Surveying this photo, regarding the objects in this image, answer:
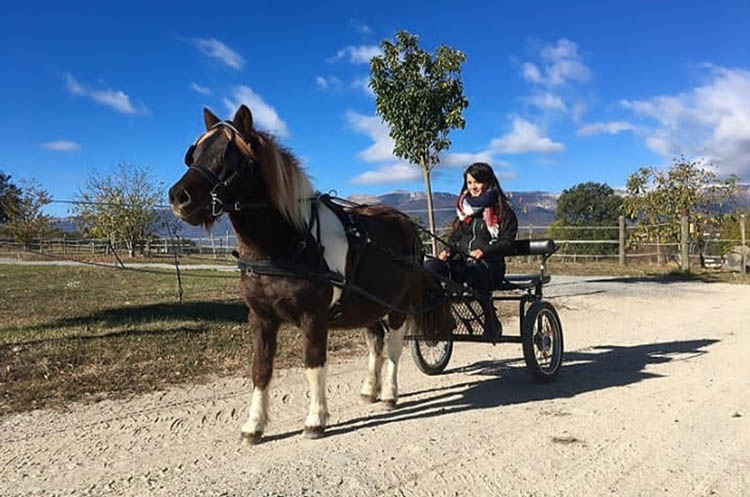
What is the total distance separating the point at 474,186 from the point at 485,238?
0.52m

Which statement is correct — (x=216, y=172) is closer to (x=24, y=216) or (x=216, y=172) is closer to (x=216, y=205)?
(x=216, y=205)

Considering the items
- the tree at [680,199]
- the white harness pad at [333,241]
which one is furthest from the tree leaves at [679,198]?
the white harness pad at [333,241]

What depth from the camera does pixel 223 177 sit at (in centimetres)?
337

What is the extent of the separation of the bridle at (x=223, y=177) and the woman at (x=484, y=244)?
242cm

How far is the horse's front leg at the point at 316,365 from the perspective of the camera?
3.83m

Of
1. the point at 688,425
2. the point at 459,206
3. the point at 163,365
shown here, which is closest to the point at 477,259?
the point at 459,206

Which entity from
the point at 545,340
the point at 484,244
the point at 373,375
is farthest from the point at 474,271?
the point at 373,375

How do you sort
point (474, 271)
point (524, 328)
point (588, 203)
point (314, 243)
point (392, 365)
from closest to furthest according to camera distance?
point (314, 243) < point (392, 365) < point (524, 328) < point (474, 271) < point (588, 203)

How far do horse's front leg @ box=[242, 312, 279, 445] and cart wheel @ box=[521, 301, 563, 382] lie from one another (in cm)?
258

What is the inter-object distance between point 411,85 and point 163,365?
745 cm

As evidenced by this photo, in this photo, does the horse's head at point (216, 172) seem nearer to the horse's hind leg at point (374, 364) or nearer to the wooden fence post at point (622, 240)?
the horse's hind leg at point (374, 364)

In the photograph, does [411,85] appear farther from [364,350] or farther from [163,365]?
[163,365]

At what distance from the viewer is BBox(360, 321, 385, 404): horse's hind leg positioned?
4.95 meters

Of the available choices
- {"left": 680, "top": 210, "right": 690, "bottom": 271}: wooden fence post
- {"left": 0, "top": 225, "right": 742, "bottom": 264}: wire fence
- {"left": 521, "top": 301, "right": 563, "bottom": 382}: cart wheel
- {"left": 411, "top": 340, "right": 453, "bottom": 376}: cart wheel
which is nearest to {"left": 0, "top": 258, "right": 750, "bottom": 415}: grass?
{"left": 411, "top": 340, "right": 453, "bottom": 376}: cart wheel
